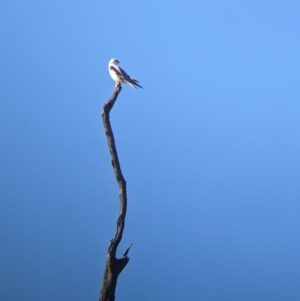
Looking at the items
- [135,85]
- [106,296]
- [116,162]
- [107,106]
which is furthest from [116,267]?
[135,85]

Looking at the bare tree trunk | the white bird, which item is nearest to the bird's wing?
the white bird

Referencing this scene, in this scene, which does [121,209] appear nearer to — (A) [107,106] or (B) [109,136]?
(B) [109,136]

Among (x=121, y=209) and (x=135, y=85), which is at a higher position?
(x=135, y=85)

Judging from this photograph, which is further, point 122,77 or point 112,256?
point 122,77

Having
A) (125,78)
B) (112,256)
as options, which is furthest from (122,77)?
(112,256)

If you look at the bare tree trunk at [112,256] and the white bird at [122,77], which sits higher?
the white bird at [122,77]

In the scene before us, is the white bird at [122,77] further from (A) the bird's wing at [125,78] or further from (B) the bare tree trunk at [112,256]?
(B) the bare tree trunk at [112,256]

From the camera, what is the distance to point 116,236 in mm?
1806

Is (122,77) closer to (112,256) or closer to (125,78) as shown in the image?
(125,78)

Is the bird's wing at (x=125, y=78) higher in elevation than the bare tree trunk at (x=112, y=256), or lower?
higher

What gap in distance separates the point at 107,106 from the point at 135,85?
50 centimetres

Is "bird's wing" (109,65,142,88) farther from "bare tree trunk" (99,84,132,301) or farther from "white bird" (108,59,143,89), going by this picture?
"bare tree trunk" (99,84,132,301)

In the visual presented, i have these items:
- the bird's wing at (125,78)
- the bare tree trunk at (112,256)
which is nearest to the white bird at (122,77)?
the bird's wing at (125,78)

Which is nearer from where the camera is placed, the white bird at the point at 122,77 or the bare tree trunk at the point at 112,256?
the bare tree trunk at the point at 112,256
